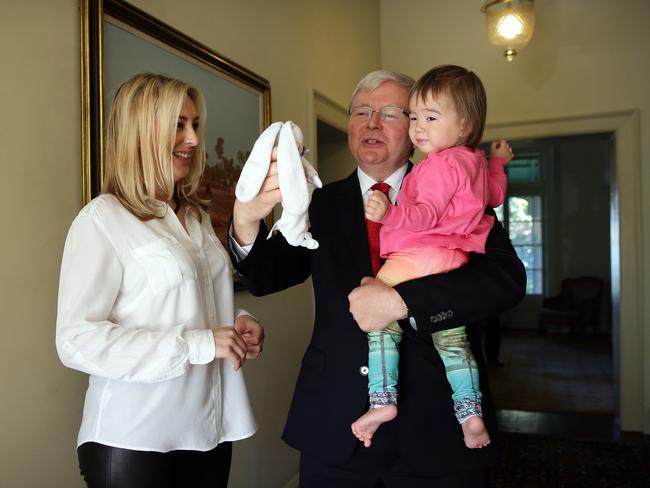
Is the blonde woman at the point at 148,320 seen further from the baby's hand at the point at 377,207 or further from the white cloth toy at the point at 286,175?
the baby's hand at the point at 377,207

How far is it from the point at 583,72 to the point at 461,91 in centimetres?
369

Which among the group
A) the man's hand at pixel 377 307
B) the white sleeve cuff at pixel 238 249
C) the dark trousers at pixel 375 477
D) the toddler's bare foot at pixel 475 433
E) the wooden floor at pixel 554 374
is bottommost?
the wooden floor at pixel 554 374

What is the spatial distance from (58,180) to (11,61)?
34cm

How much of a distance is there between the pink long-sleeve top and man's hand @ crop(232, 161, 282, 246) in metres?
0.26

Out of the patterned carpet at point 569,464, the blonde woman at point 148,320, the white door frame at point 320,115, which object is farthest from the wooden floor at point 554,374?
the blonde woman at point 148,320

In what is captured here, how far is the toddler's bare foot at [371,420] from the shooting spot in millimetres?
1334

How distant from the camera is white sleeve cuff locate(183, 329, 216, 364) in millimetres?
1414

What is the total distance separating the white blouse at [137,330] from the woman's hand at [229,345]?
18 mm

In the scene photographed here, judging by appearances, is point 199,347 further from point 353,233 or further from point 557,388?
point 557,388

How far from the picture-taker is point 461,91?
4.70ft

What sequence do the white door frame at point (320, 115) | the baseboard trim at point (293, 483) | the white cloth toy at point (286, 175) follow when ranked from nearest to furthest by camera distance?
1. the white cloth toy at point (286, 175)
2. the baseboard trim at point (293, 483)
3. the white door frame at point (320, 115)

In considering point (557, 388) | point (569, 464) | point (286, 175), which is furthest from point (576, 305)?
point (286, 175)

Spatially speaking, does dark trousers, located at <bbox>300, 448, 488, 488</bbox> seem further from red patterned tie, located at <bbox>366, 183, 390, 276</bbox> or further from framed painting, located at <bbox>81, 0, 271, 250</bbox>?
framed painting, located at <bbox>81, 0, 271, 250</bbox>

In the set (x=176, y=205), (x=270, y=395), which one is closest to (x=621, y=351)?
(x=270, y=395)
